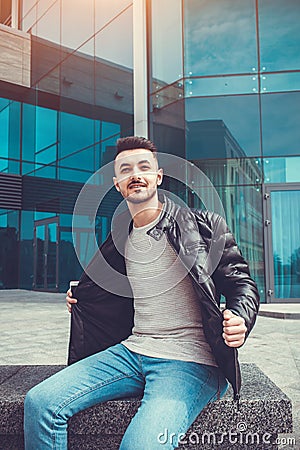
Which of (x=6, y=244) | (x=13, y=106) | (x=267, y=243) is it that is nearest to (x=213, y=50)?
(x=267, y=243)

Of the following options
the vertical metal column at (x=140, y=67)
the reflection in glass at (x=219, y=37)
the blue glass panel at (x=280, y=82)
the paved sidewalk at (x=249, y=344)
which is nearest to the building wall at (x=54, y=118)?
the vertical metal column at (x=140, y=67)

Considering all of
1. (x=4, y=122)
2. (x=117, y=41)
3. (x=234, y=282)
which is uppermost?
(x=117, y=41)

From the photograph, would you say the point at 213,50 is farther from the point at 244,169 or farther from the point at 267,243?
the point at 267,243

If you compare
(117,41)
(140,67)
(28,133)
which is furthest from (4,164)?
(140,67)

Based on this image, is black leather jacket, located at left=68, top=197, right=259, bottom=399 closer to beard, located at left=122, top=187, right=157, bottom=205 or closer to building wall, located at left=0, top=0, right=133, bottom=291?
beard, located at left=122, top=187, right=157, bottom=205

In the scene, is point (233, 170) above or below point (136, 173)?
above

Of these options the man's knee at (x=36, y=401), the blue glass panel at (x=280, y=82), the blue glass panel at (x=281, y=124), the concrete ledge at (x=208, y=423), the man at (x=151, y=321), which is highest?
the blue glass panel at (x=280, y=82)

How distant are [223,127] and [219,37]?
2463mm

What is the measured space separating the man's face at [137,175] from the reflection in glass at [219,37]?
1063 cm

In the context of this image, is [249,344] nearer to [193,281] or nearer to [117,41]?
[193,281]

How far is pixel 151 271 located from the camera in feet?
7.00

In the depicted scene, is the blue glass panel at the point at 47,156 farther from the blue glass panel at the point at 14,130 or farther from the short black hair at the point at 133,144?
the short black hair at the point at 133,144

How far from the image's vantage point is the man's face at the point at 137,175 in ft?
7.23

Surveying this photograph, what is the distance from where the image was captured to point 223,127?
467 inches
